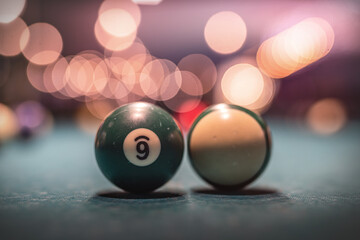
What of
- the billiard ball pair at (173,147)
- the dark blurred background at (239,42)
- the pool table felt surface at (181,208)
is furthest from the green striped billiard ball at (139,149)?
the dark blurred background at (239,42)

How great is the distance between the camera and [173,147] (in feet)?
12.9

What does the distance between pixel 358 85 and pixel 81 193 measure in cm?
1791

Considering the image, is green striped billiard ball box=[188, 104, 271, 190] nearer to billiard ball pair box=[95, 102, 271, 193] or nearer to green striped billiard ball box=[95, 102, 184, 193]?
billiard ball pair box=[95, 102, 271, 193]

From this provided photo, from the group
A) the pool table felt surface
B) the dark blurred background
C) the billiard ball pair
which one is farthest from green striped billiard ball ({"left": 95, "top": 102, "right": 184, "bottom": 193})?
the dark blurred background

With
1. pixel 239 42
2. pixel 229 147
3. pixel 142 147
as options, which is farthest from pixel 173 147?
pixel 239 42

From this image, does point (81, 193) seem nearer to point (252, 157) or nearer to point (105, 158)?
point (105, 158)

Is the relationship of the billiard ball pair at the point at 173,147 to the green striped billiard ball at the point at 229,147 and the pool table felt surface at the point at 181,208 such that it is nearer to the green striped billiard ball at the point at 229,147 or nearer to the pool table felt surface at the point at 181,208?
the green striped billiard ball at the point at 229,147

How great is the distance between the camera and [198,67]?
153 ft

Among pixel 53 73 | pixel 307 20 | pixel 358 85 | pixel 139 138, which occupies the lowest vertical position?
pixel 139 138

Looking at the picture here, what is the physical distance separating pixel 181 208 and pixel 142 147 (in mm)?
663

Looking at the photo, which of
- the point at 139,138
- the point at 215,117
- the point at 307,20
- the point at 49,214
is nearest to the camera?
the point at 49,214

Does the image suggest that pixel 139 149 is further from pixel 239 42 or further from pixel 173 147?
A: pixel 239 42

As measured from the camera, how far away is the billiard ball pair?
383cm

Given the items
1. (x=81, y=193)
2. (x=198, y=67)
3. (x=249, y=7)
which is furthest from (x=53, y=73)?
(x=81, y=193)
